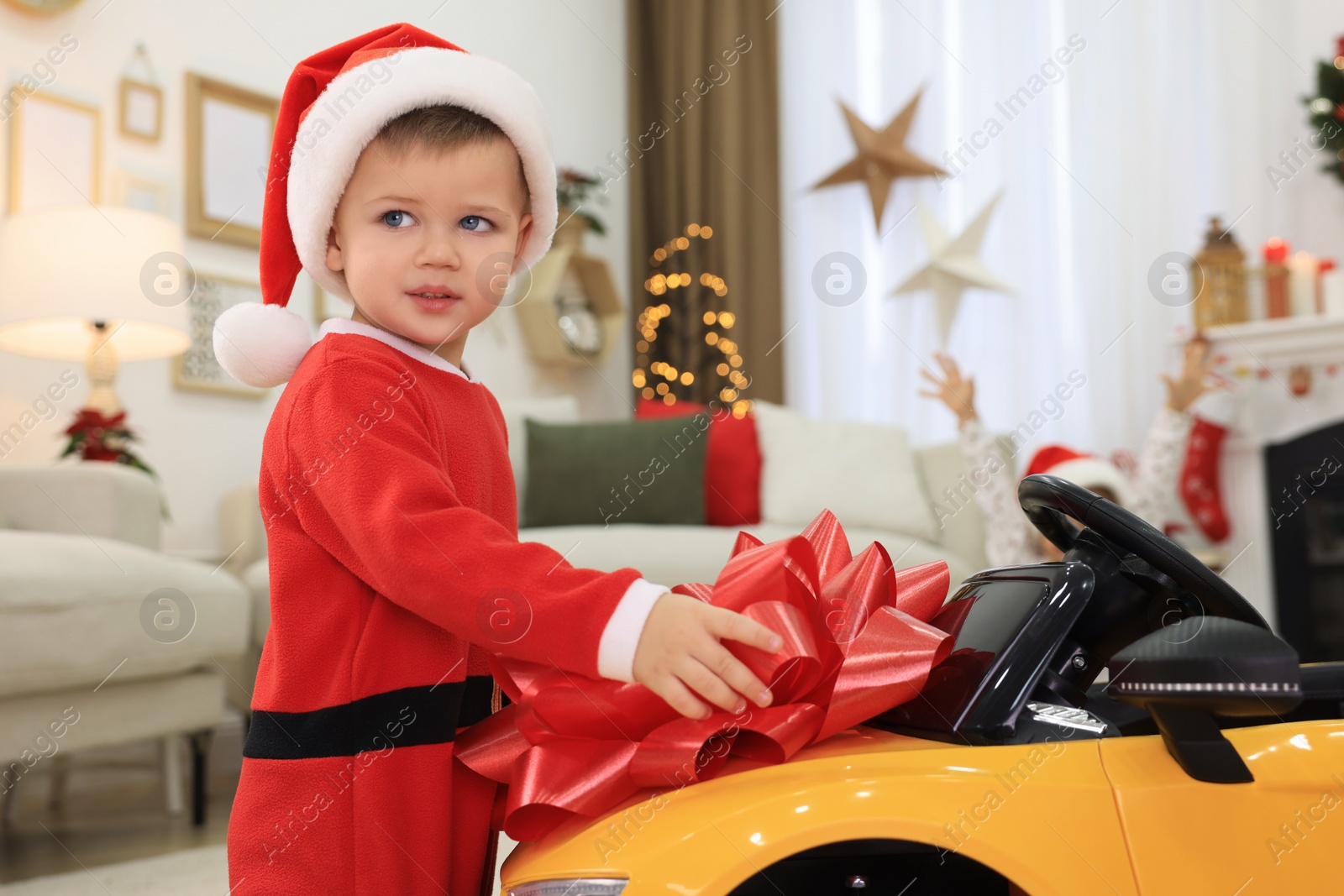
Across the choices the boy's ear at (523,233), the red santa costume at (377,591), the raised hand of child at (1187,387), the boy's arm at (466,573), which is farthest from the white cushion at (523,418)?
the boy's arm at (466,573)

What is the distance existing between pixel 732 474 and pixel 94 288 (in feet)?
5.79

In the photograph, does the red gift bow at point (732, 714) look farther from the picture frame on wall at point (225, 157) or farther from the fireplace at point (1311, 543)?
the fireplace at point (1311, 543)

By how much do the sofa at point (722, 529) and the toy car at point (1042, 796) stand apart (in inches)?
67.3

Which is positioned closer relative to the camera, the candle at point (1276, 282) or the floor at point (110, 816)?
the floor at point (110, 816)

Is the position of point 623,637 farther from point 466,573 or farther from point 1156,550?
point 1156,550

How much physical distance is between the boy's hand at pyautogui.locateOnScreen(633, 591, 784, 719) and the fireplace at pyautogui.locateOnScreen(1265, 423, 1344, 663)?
3235mm

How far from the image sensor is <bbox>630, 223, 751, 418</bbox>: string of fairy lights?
14.0ft

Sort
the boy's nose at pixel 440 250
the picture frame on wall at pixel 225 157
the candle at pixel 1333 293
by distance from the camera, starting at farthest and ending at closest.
A: the candle at pixel 1333 293 < the picture frame on wall at pixel 225 157 < the boy's nose at pixel 440 250

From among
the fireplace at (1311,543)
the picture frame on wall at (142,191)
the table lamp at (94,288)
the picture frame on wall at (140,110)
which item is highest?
the picture frame on wall at (140,110)

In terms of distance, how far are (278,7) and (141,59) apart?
463 mm

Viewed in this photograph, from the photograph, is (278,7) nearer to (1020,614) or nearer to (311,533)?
(311,533)

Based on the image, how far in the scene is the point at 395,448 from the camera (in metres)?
0.74

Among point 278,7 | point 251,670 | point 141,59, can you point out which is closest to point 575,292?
point 278,7

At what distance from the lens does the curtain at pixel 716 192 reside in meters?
4.29
